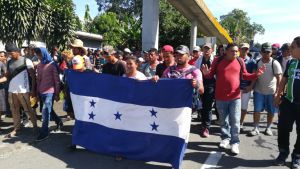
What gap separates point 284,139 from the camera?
5.77 m

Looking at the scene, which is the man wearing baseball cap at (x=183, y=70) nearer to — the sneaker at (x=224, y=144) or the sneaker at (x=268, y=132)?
the sneaker at (x=224, y=144)

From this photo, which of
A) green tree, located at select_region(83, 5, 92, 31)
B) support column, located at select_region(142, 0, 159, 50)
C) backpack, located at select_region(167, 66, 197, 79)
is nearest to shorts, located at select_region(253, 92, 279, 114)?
backpack, located at select_region(167, 66, 197, 79)

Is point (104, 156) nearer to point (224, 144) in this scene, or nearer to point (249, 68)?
point (224, 144)

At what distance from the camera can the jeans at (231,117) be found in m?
6.20

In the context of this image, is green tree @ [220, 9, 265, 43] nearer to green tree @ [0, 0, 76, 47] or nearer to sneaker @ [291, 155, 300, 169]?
green tree @ [0, 0, 76, 47]

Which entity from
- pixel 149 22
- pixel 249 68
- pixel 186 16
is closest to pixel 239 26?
pixel 186 16

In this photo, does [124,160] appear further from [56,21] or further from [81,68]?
[56,21]

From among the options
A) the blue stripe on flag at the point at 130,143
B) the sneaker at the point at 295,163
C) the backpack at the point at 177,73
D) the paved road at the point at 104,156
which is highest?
the backpack at the point at 177,73

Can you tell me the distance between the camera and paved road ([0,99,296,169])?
5.56 m

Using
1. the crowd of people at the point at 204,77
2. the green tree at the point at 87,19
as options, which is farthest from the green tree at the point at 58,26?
the green tree at the point at 87,19

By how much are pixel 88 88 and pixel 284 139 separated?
3442mm

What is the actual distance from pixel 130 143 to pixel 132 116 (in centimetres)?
44

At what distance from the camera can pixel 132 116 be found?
5664 mm

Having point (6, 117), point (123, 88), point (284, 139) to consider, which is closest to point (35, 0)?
point (6, 117)
